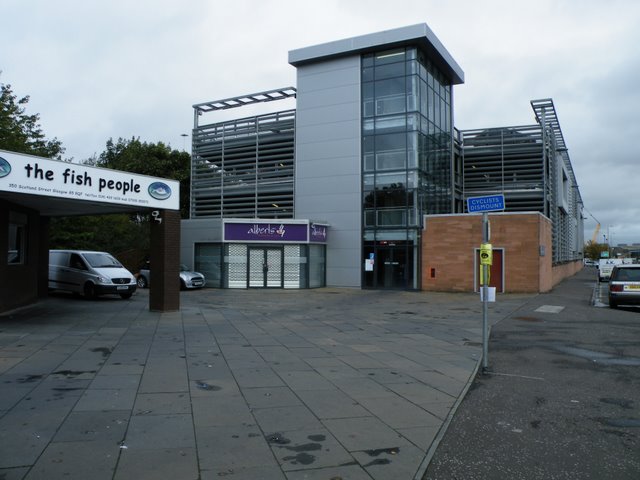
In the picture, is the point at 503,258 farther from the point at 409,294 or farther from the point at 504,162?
the point at 504,162

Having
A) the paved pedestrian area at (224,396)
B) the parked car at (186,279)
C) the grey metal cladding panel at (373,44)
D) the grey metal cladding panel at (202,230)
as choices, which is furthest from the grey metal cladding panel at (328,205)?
the paved pedestrian area at (224,396)

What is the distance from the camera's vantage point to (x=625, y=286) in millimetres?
17297

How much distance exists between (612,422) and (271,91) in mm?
27497

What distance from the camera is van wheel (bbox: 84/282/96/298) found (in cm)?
1828

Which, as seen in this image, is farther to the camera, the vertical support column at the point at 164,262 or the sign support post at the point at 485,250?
the vertical support column at the point at 164,262

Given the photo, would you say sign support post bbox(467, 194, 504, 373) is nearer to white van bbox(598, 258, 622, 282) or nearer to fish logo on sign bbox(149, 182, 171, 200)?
fish logo on sign bbox(149, 182, 171, 200)

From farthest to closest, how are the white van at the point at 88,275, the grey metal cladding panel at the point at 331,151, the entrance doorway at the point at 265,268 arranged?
the grey metal cladding panel at the point at 331,151, the entrance doorway at the point at 265,268, the white van at the point at 88,275

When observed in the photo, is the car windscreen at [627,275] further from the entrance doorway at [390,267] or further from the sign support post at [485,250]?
the sign support post at [485,250]

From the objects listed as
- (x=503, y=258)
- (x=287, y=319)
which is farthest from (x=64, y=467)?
(x=503, y=258)

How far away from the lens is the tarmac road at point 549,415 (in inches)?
171

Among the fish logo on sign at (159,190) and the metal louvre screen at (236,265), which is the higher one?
the fish logo on sign at (159,190)

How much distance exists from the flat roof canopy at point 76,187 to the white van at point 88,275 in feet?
10.7

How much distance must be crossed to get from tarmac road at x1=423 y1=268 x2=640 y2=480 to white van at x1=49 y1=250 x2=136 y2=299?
13.1m

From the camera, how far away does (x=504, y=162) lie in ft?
106
